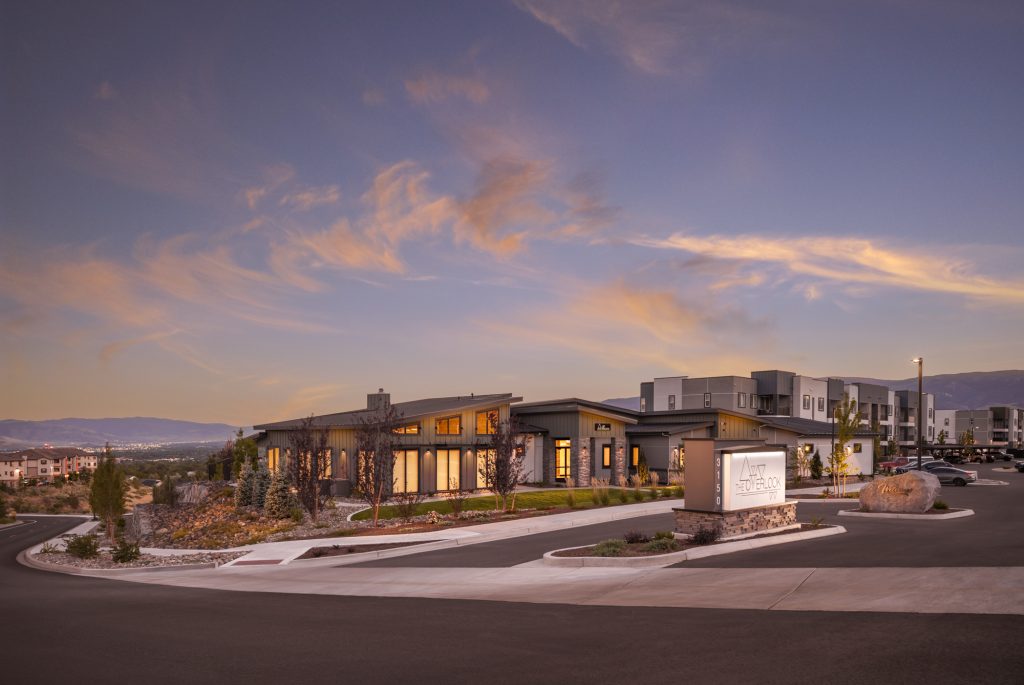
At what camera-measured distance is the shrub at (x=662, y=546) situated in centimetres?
1819

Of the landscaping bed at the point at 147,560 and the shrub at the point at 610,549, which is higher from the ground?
the shrub at the point at 610,549

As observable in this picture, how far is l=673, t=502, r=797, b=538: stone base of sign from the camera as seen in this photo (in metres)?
19.7

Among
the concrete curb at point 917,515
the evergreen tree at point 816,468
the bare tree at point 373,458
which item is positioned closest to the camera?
the concrete curb at point 917,515

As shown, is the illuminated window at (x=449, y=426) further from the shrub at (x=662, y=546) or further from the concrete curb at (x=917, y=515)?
the shrub at (x=662, y=546)

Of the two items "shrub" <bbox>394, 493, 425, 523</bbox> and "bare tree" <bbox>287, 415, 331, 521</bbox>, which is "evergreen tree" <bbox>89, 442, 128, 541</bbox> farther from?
"shrub" <bbox>394, 493, 425, 523</bbox>

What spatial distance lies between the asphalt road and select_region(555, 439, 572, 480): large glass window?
1294 inches

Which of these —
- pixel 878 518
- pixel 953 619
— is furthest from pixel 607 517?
pixel 953 619

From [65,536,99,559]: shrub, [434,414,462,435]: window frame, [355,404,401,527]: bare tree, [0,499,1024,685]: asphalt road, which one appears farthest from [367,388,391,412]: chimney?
[0,499,1024,685]: asphalt road

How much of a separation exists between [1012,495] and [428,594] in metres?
32.0

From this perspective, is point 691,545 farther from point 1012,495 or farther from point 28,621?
point 1012,495

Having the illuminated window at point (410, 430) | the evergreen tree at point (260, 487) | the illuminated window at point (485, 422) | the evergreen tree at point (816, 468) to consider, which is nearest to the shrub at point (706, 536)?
the illuminated window at point (410, 430)

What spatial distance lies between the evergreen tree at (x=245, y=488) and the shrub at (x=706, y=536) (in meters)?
26.8

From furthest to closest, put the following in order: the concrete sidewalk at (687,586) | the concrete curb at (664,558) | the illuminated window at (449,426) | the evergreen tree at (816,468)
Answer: the evergreen tree at (816,468) < the illuminated window at (449,426) < the concrete curb at (664,558) < the concrete sidewalk at (687,586)

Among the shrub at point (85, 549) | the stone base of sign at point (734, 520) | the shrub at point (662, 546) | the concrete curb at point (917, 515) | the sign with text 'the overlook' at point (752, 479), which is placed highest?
the sign with text 'the overlook' at point (752, 479)
